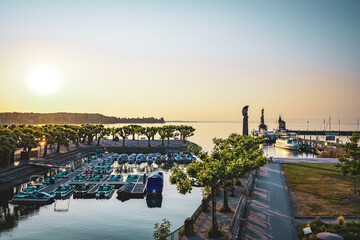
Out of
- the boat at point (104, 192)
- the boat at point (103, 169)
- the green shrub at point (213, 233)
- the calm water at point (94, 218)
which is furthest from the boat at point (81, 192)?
the green shrub at point (213, 233)

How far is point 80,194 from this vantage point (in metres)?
45.7

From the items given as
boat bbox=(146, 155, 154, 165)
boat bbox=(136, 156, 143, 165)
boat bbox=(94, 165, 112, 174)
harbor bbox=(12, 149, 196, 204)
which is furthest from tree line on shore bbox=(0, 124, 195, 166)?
boat bbox=(146, 155, 154, 165)

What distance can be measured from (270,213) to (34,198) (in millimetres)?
35201

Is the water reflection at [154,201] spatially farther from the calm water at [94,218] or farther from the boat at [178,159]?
the boat at [178,159]

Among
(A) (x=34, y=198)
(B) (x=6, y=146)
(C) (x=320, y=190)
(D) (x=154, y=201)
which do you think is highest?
(B) (x=6, y=146)

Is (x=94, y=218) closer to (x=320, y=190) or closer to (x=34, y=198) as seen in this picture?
(x=34, y=198)

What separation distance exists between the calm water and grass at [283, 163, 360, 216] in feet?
50.4

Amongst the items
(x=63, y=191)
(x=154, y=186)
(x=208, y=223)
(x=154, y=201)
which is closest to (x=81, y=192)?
(x=63, y=191)

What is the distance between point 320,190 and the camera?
129 ft

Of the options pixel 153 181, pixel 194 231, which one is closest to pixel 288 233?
pixel 194 231

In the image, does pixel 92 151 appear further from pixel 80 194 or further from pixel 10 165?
pixel 80 194

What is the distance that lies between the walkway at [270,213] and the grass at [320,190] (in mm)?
1705

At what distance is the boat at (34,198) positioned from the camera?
41.2 metres

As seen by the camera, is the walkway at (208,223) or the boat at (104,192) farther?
the boat at (104,192)
